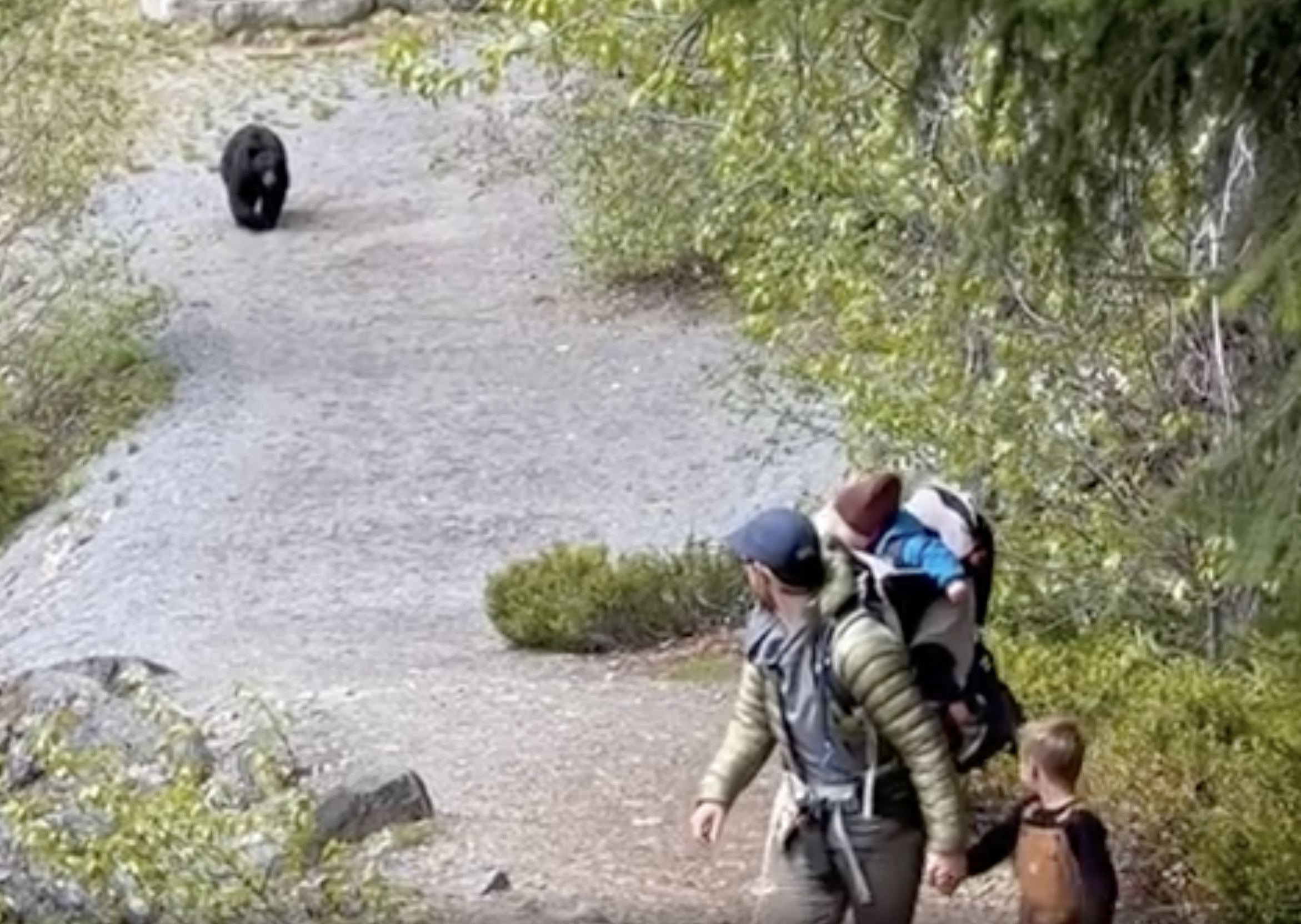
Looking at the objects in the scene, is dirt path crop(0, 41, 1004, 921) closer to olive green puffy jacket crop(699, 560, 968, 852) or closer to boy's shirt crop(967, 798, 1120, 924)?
boy's shirt crop(967, 798, 1120, 924)

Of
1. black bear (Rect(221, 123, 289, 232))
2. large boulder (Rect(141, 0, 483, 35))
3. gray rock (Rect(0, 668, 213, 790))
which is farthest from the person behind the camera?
large boulder (Rect(141, 0, 483, 35))

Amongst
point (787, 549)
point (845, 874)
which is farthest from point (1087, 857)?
point (787, 549)

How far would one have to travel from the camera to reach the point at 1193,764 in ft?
29.0

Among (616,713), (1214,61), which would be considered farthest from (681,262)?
(1214,61)

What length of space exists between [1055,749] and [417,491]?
47.0ft

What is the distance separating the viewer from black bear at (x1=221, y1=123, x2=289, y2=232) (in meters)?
26.6

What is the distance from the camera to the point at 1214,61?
19.1 ft

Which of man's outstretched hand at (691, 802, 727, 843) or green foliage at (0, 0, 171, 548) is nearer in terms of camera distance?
man's outstretched hand at (691, 802, 727, 843)

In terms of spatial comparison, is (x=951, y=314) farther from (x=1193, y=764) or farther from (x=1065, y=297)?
(x=1193, y=764)

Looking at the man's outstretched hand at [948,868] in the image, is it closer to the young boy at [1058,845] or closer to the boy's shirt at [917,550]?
the young boy at [1058,845]

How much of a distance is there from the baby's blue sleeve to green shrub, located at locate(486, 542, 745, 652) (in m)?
8.69

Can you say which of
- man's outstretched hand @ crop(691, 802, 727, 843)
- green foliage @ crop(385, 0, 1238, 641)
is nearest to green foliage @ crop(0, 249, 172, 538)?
green foliage @ crop(385, 0, 1238, 641)

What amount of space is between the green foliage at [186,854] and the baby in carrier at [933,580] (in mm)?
2111

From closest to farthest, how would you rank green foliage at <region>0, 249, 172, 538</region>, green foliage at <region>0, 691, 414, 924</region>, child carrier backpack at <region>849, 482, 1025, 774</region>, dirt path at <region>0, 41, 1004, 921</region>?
1. child carrier backpack at <region>849, 482, 1025, 774</region>
2. green foliage at <region>0, 691, 414, 924</region>
3. dirt path at <region>0, 41, 1004, 921</region>
4. green foliage at <region>0, 249, 172, 538</region>
